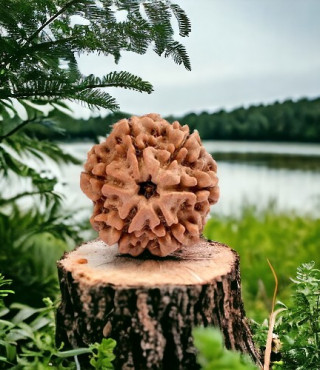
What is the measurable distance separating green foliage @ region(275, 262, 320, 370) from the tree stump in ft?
0.44

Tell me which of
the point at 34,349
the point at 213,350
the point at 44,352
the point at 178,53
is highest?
the point at 178,53

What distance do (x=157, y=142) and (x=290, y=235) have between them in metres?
2.75

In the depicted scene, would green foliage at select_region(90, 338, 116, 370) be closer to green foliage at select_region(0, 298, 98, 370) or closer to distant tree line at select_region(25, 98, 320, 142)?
green foliage at select_region(0, 298, 98, 370)

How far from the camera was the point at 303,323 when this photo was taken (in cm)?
151

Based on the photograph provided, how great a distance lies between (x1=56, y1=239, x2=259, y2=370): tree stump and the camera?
1.29m

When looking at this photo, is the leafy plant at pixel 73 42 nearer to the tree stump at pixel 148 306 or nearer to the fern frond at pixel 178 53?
the fern frond at pixel 178 53

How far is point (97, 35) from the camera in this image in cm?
147

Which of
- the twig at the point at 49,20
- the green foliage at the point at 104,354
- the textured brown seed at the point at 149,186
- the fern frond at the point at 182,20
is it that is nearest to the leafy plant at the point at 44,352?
the green foliage at the point at 104,354

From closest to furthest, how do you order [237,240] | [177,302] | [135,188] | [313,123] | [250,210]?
[177,302]
[135,188]
[237,240]
[250,210]
[313,123]

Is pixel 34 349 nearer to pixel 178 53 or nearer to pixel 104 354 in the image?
pixel 104 354

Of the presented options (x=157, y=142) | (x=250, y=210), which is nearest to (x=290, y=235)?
(x=250, y=210)

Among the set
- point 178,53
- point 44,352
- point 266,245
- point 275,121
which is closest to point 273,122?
point 275,121

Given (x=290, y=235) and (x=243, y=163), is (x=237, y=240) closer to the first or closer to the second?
(x=290, y=235)

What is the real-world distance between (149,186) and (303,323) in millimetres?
600
